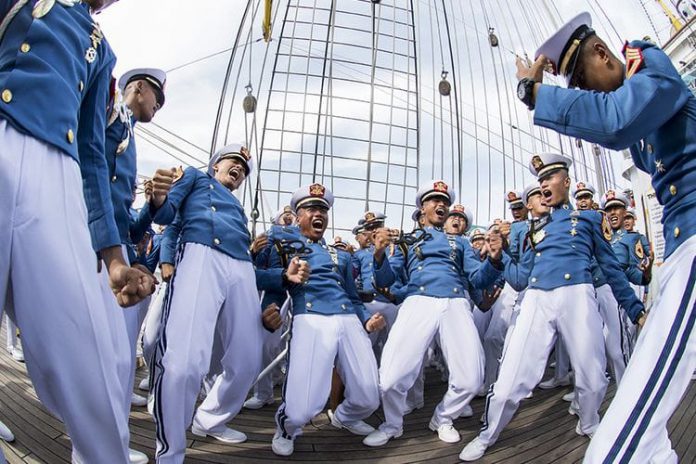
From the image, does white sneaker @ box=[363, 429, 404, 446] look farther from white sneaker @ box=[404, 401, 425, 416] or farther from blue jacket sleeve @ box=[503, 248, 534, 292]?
blue jacket sleeve @ box=[503, 248, 534, 292]

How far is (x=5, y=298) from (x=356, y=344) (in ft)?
8.51

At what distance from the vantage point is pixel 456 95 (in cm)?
1010

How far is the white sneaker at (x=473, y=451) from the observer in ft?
9.57

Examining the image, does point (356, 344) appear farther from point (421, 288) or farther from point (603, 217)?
point (603, 217)

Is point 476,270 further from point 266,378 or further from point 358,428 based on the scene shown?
point 266,378

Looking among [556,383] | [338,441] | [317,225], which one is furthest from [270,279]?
[556,383]

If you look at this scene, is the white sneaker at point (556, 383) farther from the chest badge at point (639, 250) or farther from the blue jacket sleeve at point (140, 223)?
the blue jacket sleeve at point (140, 223)

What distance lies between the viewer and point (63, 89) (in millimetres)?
1215

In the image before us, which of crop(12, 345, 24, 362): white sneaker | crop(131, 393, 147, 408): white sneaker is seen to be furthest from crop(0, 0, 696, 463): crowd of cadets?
crop(131, 393, 147, 408): white sneaker

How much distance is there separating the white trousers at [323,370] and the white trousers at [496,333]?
2355 mm

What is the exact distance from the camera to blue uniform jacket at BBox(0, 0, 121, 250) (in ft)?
3.72

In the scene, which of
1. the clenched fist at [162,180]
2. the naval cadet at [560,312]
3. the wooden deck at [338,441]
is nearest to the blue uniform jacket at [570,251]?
the naval cadet at [560,312]

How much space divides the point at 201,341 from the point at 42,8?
198 cm

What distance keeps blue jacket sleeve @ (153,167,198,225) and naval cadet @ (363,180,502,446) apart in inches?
61.1
